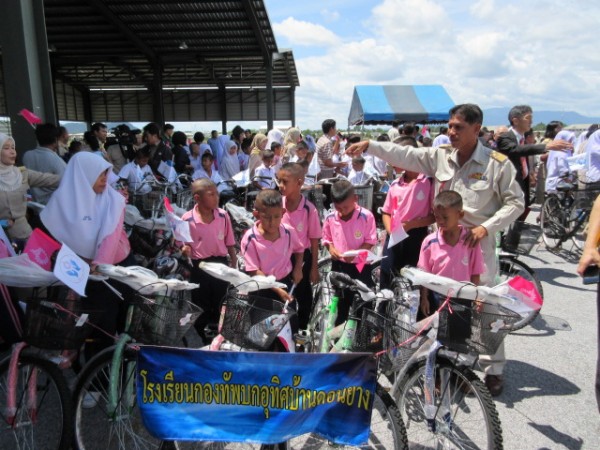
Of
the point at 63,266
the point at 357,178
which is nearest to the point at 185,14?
the point at 357,178

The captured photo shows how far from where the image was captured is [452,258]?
2.90m

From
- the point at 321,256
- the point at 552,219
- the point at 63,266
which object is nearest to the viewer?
the point at 63,266

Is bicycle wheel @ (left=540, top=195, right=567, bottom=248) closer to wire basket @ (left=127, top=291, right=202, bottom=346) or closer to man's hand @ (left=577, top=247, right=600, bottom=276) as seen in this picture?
man's hand @ (left=577, top=247, right=600, bottom=276)

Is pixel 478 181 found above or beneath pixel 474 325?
above

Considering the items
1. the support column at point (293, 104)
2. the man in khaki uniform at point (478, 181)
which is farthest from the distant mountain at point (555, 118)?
the support column at point (293, 104)

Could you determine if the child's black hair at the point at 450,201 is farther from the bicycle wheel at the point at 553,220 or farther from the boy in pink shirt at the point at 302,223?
the bicycle wheel at the point at 553,220

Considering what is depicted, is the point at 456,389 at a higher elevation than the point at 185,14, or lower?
lower

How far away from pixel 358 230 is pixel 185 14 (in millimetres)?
11981

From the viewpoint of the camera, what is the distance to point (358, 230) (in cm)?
366

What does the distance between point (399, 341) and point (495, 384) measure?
1.50 metres

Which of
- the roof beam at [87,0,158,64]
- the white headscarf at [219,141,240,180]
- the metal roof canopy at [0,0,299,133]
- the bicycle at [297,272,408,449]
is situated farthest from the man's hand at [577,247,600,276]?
the roof beam at [87,0,158,64]

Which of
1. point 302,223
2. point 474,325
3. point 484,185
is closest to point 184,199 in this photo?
point 302,223

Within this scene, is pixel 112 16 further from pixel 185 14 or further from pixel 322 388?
pixel 322 388

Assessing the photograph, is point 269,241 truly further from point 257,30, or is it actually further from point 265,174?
point 257,30
